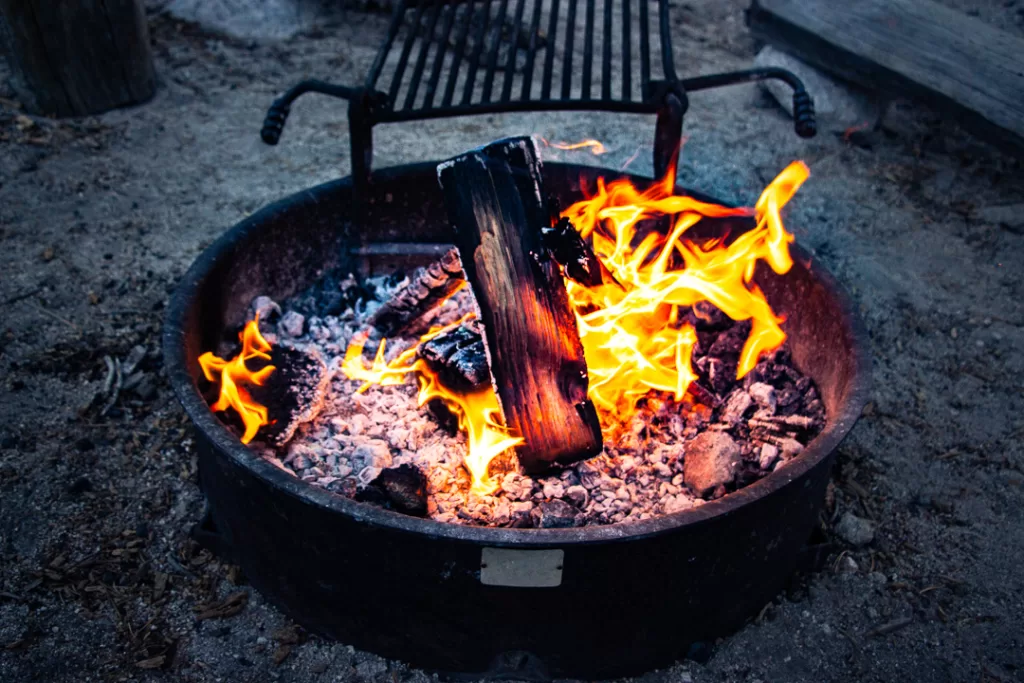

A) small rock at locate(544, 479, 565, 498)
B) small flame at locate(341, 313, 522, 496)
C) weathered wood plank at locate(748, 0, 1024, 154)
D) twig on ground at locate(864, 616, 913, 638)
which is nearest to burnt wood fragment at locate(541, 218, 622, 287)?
small flame at locate(341, 313, 522, 496)

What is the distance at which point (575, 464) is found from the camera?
7.72ft

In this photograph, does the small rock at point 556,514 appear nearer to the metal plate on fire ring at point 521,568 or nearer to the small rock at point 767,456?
the metal plate on fire ring at point 521,568

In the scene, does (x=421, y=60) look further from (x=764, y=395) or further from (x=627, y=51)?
(x=764, y=395)

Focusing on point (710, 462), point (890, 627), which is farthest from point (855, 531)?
point (710, 462)

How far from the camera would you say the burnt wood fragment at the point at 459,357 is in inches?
93.7

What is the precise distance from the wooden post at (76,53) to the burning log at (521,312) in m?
3.04

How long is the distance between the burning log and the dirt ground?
0.71 metres

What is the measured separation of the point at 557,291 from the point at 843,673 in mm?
1272

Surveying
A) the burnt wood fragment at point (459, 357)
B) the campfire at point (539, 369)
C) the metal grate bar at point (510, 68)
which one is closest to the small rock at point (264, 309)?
the campfire at point (539, 369)

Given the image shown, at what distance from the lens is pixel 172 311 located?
236 cm

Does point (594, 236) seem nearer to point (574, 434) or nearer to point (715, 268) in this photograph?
point (715, 268)

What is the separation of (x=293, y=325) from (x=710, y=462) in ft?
4.85

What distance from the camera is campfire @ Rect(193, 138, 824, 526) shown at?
223cm

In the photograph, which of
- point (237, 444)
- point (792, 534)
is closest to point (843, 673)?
point (792, 534)
